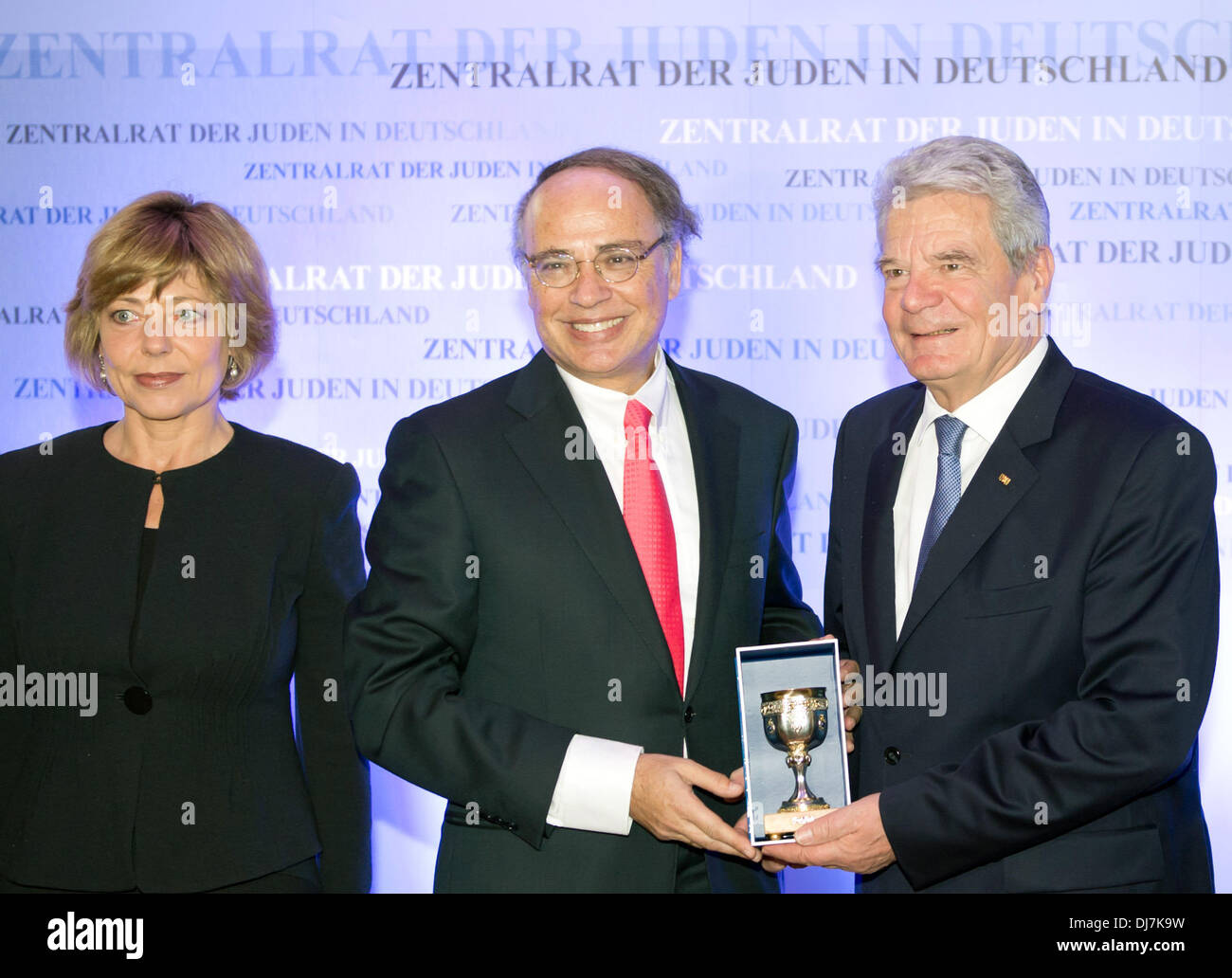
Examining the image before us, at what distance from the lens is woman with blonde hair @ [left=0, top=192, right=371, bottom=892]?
9.15 feet

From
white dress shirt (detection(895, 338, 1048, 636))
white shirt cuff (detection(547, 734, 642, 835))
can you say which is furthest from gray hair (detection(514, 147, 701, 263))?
white shirt cuff (detection(547, 734, 642, 835))

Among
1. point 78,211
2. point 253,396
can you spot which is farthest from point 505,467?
point 78,211

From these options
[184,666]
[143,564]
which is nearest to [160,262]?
[143,564]

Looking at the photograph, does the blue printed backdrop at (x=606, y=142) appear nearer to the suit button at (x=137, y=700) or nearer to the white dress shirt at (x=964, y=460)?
the white dress shirt at (x=964, y=460)

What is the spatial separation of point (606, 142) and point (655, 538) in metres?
2.06

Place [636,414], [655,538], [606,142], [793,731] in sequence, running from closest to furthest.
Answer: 1. [793,731]
2. [655,538]
3. [636,414]
4. [606,142]

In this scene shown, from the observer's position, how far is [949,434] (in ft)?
9.30

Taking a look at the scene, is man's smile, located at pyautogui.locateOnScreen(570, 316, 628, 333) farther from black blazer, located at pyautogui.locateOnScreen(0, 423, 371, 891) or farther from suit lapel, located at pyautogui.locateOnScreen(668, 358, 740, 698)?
black blazer, located at pyautogui.locateOnScreen(0, 423, 371, 891)

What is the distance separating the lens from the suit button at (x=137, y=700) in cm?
281

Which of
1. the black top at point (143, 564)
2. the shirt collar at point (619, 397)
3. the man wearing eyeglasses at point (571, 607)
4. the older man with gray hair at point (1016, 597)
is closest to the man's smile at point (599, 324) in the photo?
the man wearing eyeglasses at point (571, 607)

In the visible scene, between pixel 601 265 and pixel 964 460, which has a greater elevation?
pixel 601 265

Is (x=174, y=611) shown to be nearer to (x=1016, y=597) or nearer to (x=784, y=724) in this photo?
(x=784, y=724)

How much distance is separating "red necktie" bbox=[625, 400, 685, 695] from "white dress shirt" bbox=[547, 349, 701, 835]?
20 mm

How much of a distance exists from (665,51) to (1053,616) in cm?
258
